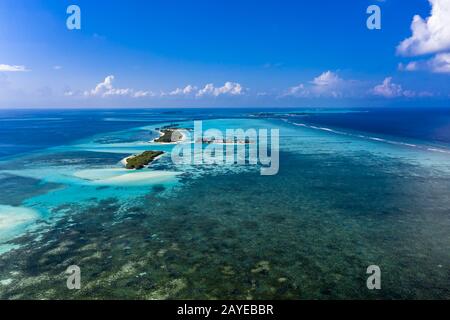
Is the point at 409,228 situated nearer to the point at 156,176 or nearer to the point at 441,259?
the point at 441,259

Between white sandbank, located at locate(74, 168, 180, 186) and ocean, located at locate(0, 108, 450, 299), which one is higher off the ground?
white sandbank, located at locate(74, 168, 180, 186)

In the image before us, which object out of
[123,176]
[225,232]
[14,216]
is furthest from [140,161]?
[225,232]

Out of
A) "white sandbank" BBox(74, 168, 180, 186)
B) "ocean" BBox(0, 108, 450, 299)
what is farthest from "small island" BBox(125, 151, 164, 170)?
"ocean" BBox(0, 108, 450, 299)

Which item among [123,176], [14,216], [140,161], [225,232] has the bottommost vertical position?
[225,232]

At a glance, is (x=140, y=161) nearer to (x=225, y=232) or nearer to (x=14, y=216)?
(x=14, y=216)

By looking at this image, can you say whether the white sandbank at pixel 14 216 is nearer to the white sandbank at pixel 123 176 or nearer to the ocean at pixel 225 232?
the ocean at pixel 225 232

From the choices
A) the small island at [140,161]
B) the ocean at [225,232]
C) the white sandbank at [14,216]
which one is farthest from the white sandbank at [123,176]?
the white sandbank at [14,216]

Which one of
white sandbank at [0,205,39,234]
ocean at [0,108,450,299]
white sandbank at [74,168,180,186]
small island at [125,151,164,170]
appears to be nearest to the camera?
ocean at [0,108,450,299]

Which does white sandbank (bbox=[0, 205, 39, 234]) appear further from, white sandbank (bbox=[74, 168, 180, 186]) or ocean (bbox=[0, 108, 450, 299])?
white sandbank (bbox=[74, 168, 180, 186])
